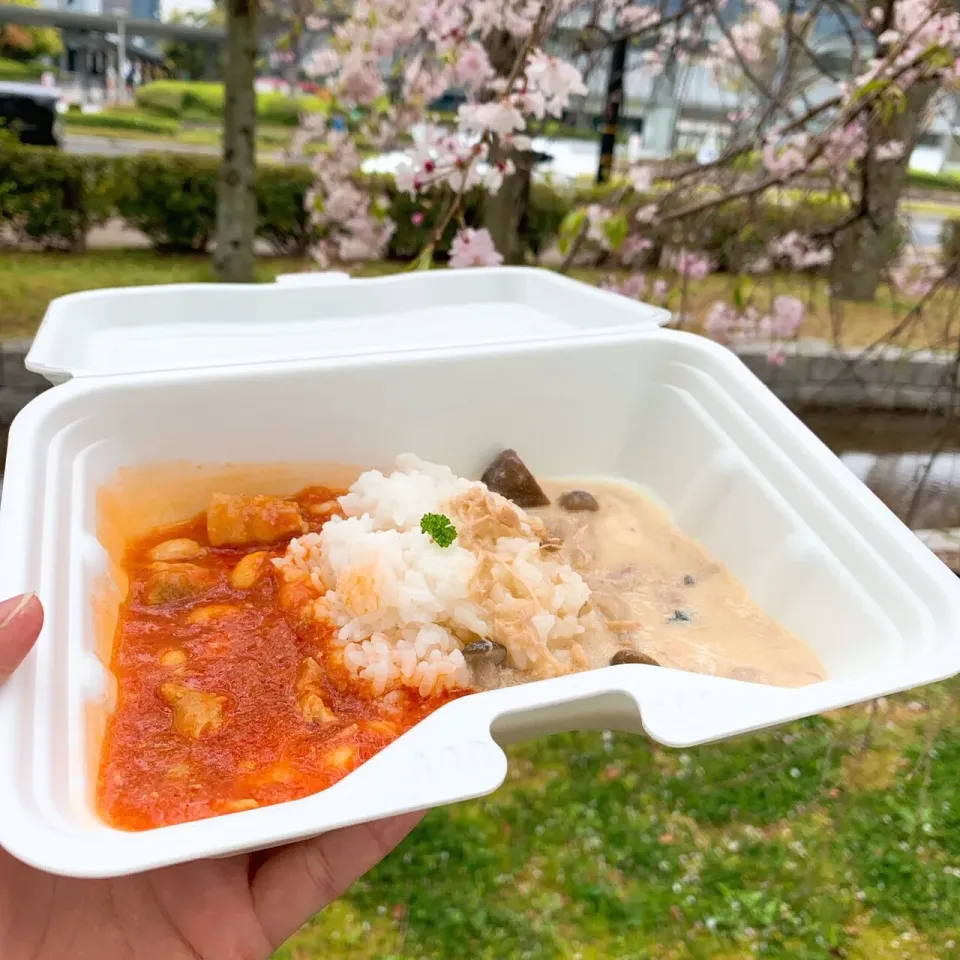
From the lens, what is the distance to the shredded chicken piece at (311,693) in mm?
849

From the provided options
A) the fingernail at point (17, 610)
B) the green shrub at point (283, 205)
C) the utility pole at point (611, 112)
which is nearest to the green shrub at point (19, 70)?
the green shrub at point (283, 205)

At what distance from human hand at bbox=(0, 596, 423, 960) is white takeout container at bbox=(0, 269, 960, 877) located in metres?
0.14

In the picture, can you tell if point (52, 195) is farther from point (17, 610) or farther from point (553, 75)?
point (17, 610)

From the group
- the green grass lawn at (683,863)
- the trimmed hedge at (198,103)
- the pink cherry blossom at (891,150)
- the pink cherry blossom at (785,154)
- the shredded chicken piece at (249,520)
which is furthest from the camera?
the trimmed hedge at (198,103)

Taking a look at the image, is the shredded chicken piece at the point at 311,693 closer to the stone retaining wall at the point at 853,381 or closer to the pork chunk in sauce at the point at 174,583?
the pork chunk in sauce at the point at 174,583

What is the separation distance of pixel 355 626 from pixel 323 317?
741 millimetres

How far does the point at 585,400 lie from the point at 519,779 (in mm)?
1229

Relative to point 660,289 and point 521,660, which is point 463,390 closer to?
point 521,660

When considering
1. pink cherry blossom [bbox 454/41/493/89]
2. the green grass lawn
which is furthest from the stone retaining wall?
pink cherry blossom [bbox 454/41/493/89]

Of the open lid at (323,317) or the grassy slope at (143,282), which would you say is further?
the grassy slope at (143,282)

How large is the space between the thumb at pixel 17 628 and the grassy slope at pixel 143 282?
11.7ft

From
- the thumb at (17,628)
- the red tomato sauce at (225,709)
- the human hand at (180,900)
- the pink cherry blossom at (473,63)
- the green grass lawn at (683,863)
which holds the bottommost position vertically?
the green grass lawn at (683,863)

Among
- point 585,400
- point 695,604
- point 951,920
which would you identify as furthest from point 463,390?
point 951,920

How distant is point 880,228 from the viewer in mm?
2545
